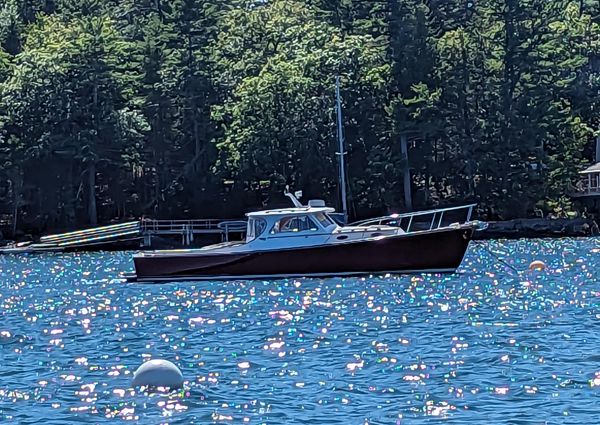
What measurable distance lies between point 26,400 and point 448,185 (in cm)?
5552

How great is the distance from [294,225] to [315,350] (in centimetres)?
1588

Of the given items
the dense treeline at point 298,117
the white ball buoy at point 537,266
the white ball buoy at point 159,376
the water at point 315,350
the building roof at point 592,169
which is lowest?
the white ball buoy at point 537,266

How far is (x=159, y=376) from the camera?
17.4m

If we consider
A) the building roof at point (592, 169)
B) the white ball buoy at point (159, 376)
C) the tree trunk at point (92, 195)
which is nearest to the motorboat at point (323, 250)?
the white ball buoy at point (159, 376)

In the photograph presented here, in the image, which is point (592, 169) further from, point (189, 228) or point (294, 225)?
point (294, 225)

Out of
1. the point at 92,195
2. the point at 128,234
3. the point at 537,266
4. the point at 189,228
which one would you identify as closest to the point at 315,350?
the point at 537,266

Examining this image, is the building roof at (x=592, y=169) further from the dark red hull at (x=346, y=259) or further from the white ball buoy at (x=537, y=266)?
the dark red hull at (x=346, y=259)

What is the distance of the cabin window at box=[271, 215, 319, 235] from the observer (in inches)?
1446

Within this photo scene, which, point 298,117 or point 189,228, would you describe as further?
point 298,117

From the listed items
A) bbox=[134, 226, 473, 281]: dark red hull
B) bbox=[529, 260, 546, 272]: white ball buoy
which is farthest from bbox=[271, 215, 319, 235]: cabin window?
bbox=[529, 260, 546, 272]: white ball buoy

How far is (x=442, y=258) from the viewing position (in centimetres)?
3672

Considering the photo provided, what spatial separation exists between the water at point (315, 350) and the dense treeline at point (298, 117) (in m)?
31.7

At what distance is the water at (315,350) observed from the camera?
52.1 feet

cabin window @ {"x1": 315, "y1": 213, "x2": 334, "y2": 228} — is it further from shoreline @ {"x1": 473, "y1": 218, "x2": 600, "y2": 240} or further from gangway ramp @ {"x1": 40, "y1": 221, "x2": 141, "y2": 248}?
gangway ramp @ {"x1": 40, "y1": 221, "x2": 141, "y2": 248}
